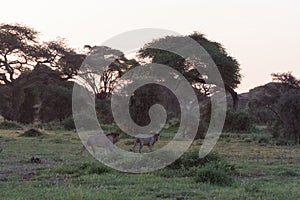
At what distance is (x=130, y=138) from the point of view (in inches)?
1064

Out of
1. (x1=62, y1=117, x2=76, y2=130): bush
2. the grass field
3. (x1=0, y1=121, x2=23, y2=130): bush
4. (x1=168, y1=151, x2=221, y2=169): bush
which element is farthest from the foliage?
(x1=0, y1=121, x2=23, y2=130): bush

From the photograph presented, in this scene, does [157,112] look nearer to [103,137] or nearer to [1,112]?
[103,137]

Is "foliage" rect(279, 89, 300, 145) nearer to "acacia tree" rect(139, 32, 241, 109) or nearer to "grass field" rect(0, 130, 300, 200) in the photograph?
"grass field" rect(0, 130, 300, 200)

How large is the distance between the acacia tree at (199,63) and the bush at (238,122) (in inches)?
184

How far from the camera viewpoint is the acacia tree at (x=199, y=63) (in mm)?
39938

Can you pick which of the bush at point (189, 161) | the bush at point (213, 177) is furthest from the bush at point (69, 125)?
the bush at point (213, 177)

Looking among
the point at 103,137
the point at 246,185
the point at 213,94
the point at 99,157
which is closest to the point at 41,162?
the point at 99,157

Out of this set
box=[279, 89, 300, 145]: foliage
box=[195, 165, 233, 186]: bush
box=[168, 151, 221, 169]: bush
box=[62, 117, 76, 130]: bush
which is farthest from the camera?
box=[62, 117, 76, 130]: bush

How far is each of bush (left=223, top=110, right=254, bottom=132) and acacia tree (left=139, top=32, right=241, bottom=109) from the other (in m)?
4.67

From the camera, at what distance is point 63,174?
12.1m

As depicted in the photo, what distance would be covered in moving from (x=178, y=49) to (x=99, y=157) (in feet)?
84.7

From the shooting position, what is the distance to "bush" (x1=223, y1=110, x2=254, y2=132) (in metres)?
35.6

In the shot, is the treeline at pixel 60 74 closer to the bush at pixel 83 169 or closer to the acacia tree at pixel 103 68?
the acacia tree at pixel 103 68

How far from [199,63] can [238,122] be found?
583 cm
